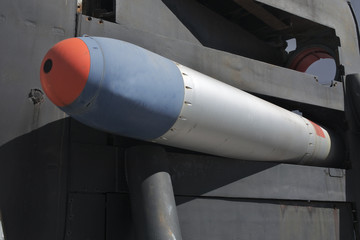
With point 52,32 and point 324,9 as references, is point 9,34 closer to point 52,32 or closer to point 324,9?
point 52,32

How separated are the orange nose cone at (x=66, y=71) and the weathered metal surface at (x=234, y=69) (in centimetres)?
77

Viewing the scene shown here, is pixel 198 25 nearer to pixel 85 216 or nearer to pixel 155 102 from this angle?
pixel 155 102

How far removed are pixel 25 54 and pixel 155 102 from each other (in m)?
1.19

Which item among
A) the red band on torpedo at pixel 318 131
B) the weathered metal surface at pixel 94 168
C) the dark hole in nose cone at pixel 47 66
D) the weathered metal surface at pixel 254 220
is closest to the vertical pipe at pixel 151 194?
the weathered metal surface at pixel 94 168

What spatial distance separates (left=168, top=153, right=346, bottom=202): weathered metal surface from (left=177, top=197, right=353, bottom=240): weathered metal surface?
0.34 ft

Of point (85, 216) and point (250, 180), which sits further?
point (250, 180)

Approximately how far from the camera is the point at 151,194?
338 centimetres

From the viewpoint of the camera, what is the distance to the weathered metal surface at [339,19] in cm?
580

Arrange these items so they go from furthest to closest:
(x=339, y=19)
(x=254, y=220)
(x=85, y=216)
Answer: (x=339, y=19), (x=254, y=220), (x=85, y=216)

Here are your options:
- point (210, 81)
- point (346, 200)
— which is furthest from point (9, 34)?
point (346, 200)

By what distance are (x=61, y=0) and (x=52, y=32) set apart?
0.32m

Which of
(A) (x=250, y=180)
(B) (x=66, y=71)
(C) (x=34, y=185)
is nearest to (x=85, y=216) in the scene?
(C) (x=34, y=185)

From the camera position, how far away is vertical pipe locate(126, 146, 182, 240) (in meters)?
3.28

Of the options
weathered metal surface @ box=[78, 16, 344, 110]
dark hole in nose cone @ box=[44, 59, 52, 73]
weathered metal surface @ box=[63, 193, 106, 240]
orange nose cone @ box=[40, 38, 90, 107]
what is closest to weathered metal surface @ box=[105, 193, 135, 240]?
weathered metal surface @ box=[63, 193, 106, 240]
